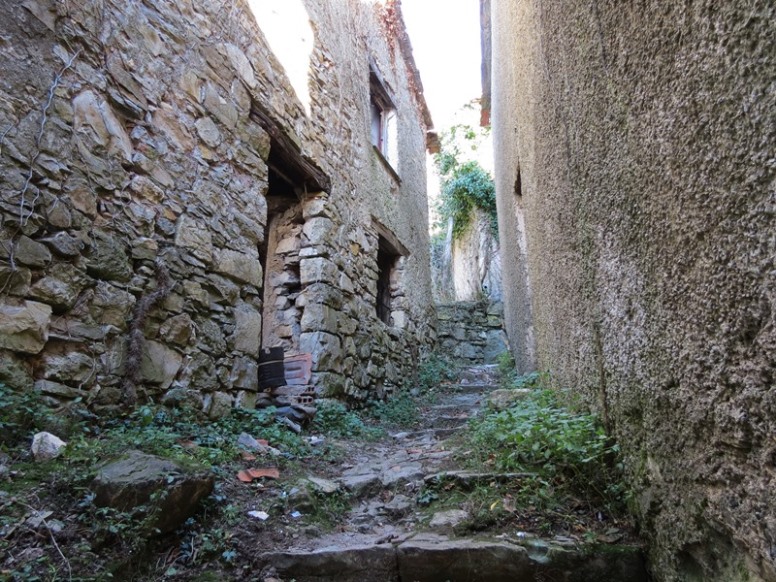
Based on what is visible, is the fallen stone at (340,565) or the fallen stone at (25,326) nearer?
the fallen stone at (340,565)

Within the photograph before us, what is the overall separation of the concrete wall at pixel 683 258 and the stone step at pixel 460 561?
0.50 ft

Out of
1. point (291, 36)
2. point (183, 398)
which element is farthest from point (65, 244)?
point (291, 36)

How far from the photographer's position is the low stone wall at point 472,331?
9.13 metres

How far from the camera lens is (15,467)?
1754 millimetres

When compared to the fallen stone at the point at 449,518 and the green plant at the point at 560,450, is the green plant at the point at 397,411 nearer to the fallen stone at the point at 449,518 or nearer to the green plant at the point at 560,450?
the green plant at the point at 560,450

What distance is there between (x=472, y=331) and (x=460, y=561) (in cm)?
790

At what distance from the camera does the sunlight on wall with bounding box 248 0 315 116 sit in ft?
14.5

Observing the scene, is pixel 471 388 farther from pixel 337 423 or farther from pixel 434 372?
pixel 337 423

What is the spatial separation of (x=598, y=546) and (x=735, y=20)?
1448 mm

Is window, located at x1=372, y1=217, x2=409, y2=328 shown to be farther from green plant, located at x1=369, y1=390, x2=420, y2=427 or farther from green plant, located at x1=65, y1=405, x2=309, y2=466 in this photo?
green plant, located at x1=65, y1=405, x2=309, y2=466

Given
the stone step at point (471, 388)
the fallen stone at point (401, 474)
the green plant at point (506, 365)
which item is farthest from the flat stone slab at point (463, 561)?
the green plant at point (506, 365)

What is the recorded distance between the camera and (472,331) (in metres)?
9.46

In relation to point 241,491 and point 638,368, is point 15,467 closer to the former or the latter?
point 241,491

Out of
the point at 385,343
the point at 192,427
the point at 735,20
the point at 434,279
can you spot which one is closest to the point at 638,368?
the point at 735,20
